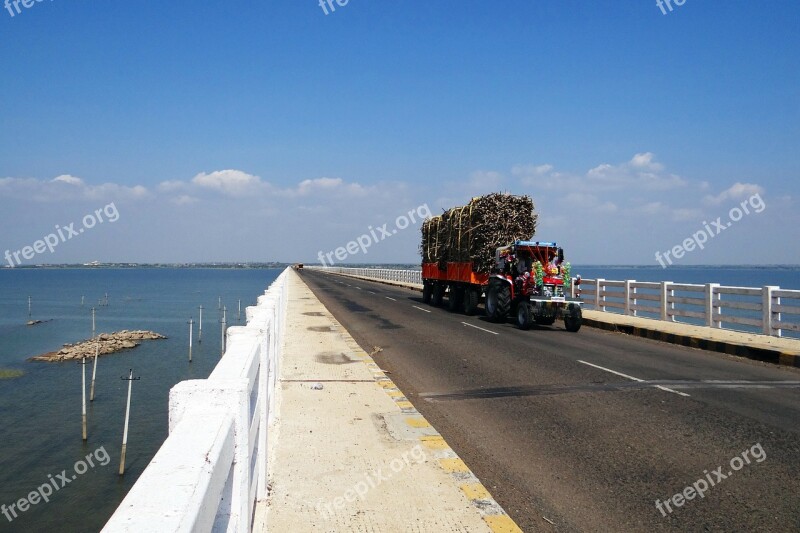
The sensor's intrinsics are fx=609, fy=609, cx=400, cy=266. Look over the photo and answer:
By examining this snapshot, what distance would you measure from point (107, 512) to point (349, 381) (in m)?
8.89

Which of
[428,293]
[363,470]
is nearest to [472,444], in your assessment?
[363,470]

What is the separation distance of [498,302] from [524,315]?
1.17m

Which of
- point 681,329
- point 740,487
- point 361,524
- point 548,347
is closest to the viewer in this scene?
point 361,524

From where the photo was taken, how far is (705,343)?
48.8ft

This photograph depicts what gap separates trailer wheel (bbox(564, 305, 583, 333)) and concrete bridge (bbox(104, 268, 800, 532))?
458cm

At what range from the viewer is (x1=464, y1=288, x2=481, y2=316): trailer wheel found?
21.9 m

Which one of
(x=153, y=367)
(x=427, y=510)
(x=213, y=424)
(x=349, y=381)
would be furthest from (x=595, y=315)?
(x=153, y=367)

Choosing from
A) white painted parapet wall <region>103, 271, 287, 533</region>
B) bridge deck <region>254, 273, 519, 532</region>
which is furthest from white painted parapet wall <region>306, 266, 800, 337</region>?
white painted parapet wall <region>103, 271, 287, 533</region>

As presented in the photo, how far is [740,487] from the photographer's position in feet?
17.8

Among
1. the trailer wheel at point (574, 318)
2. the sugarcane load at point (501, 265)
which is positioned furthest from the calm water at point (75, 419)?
the trailer wheel at point (574, 318)

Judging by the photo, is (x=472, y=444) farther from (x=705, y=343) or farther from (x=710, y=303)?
(x=710, y=303)

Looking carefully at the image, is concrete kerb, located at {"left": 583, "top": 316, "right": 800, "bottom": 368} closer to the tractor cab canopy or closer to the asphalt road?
the asphalt road

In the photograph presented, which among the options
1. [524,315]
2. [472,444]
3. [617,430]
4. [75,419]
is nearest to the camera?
[472,444]

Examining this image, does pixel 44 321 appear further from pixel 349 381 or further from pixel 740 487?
pixel 740 487
